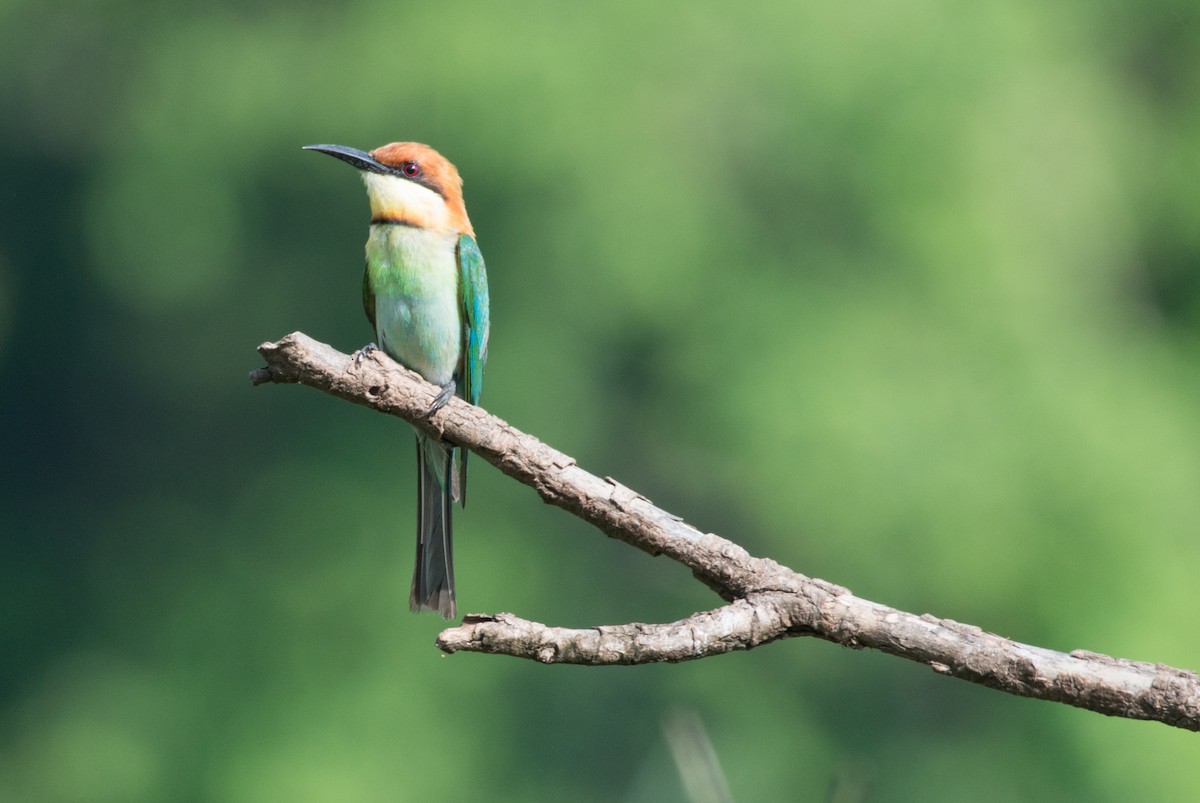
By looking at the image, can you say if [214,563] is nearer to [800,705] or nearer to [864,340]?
[800,705]

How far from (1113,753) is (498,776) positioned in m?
3.55

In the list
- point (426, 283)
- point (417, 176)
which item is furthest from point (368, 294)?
point (417, 176)

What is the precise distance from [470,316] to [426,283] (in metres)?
0.14

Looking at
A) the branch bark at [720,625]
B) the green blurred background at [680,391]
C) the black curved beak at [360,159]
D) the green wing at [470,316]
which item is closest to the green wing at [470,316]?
the green wing at [470,316]

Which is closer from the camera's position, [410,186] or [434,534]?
[434,534]

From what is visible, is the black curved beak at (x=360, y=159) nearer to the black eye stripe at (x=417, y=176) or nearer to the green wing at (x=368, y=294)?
the black eye stripe at (x=417, y=176)

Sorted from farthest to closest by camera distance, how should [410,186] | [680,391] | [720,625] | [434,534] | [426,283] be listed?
[680,391], [410,186], [426,283], [434,534], [720,625]

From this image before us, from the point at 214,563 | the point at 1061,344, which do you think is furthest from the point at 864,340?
the point at 214,563

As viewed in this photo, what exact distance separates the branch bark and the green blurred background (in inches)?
177

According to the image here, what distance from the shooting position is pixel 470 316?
383 cm

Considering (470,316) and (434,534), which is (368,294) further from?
(434,534)

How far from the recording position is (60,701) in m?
9.93

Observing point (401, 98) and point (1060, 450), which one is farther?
point (401, 98)

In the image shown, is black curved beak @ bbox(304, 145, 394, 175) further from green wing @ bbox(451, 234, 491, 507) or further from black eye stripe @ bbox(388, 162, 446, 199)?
green wing @ bbox(451, 234, 491, 507)
